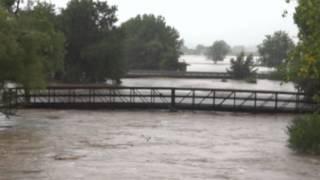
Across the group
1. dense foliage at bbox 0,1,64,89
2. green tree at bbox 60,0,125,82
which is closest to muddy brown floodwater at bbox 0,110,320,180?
dense foliage at bbox 0,1,64,89

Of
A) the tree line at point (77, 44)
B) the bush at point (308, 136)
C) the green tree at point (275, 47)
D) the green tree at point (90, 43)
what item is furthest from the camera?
the green tree at point (275, 47)

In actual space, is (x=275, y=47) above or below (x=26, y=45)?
above

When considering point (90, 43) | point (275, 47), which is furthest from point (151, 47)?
point (90, 43)

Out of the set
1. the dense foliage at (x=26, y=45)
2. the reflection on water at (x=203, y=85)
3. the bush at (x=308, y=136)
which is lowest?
the reflection on water at (x=203, y=85)

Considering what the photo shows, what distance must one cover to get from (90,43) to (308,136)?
72251 millimetres

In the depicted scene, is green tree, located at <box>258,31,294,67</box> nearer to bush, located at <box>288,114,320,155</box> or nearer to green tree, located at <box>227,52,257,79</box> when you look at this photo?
green tree, located at <box>227,52,257,79</box>

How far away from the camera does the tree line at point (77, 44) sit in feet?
122

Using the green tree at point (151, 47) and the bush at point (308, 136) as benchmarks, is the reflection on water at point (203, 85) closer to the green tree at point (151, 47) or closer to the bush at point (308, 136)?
the green tree at point (151, 47)

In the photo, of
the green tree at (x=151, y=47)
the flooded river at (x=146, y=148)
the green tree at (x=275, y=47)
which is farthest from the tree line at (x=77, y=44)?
the green tree at (x=275, y=47)

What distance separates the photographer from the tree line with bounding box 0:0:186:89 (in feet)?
122

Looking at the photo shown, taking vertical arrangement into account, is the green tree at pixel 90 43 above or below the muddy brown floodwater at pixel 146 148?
above

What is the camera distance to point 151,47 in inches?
5679

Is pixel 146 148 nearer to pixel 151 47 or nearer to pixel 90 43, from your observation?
pixel 90 43

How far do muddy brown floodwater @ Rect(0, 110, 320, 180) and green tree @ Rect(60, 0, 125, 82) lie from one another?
48222 millimetres
